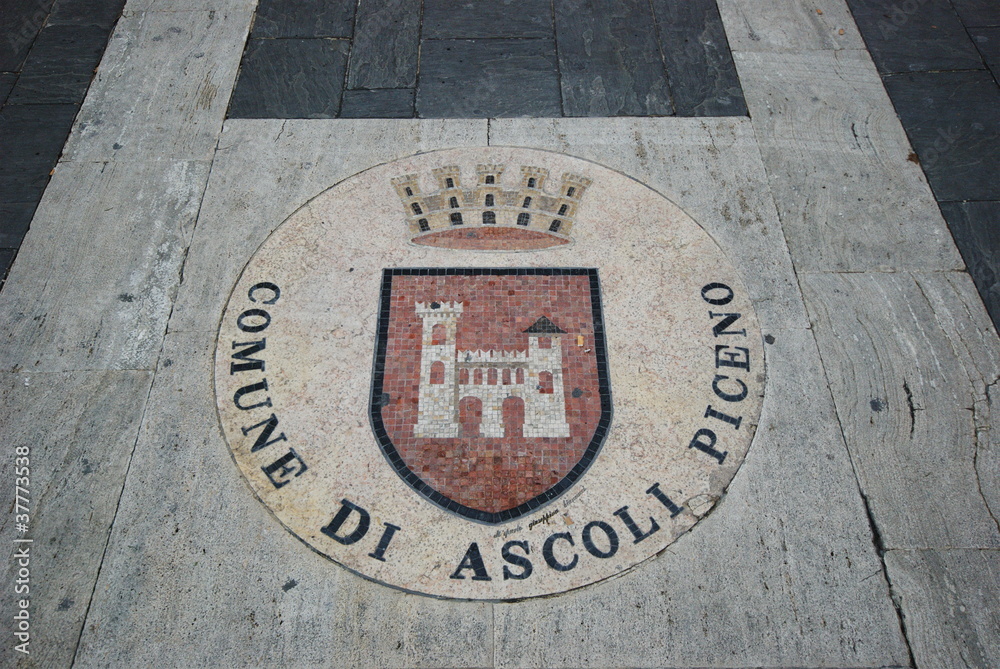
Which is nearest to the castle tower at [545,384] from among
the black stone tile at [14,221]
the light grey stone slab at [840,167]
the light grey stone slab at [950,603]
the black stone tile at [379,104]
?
the light grey stone slab at [840,167]

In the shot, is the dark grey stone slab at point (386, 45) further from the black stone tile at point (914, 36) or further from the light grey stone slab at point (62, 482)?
the black stone tile at point (914, 36)

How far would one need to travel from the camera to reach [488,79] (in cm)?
741

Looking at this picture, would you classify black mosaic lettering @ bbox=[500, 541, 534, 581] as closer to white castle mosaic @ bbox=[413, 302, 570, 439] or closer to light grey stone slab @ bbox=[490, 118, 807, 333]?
white castle mosaic @ bbox=[413, 302, 570, 439]

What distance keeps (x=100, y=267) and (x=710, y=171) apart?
592 centimetres

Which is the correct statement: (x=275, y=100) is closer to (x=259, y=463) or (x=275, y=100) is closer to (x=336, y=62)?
(x=336, y=62)

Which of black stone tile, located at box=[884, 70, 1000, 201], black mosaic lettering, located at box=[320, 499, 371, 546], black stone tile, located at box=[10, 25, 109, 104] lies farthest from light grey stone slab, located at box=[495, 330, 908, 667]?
black stone tile, located at box=[10, 25, 109, 104]

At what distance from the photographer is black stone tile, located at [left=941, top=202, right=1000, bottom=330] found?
6.08 m

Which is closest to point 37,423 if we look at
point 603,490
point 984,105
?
point 603,490

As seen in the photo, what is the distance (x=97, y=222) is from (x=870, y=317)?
723cm

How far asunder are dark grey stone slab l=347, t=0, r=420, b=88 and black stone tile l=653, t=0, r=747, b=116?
9.45ft

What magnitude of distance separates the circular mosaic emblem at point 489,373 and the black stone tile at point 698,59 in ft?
4.88

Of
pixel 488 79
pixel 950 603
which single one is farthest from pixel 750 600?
pixel 488 79

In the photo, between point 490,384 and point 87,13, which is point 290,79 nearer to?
point 87,13

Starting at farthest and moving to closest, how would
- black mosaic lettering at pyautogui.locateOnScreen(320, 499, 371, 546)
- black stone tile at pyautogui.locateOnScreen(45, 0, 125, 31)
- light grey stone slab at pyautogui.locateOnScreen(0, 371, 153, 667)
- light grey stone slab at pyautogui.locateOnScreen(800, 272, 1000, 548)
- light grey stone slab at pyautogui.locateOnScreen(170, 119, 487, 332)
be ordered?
1. black stone tile at pyautogui.locateOnScreen(45, 0, 125, 31)
2. light grey stone slab at pyautogui.locateOnScreen(170, 119, 487, 332)
3. light grey stone slab at pyautogui.locateOnScreen(800, 272, 1000, 548)
4. black mosaic lettering at pyautogui.locateOnScreen(320, 499, 371, 546)
5. light grey stone slab at pyautogui.locateOnScreen(0, 371, 153, 667)
